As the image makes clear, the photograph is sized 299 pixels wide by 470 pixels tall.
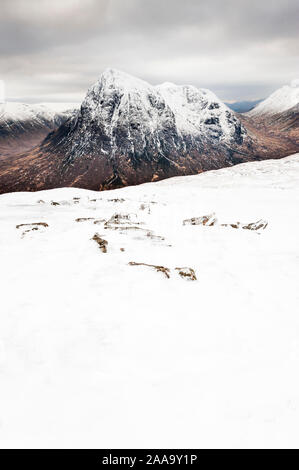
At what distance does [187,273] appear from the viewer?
41.1ft

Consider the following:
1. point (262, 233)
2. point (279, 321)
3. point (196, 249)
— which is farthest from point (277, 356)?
point (262, 233)

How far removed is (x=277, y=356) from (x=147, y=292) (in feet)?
18.2

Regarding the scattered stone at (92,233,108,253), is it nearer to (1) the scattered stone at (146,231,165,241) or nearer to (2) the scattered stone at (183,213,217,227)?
(1) the scattered stone at (146,231,165,241)

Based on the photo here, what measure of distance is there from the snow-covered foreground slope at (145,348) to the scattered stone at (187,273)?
291 mm

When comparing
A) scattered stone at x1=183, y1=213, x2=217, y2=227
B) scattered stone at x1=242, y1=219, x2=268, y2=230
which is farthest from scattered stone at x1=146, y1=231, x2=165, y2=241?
scattered stone at x1=242, y1=219, x2=268, y2=230

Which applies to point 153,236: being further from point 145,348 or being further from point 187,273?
point 145,348

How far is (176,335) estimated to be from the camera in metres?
8.48

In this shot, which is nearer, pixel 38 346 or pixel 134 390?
pixel 134 390

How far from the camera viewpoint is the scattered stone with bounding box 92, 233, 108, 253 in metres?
15.3

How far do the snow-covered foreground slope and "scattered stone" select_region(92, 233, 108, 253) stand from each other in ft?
0.54

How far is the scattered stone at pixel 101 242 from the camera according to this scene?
15289mm

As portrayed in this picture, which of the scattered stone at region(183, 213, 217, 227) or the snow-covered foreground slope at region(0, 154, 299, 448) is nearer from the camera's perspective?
the snow-covered foreground slope at region(0, 154, 299, 448)

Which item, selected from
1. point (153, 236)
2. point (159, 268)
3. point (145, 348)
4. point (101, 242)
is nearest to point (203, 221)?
point (153, 236)
